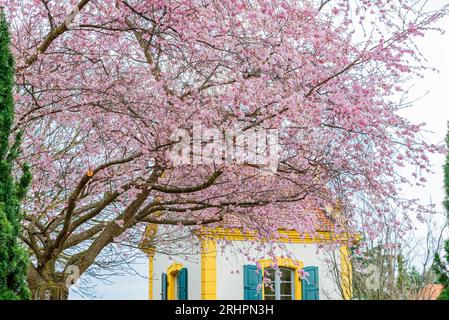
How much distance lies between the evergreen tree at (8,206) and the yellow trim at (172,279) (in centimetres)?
1022

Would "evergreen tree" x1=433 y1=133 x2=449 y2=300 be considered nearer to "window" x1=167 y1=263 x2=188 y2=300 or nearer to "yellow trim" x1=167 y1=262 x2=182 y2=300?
"window" x1=167 y1=263 x2=188 y2=300

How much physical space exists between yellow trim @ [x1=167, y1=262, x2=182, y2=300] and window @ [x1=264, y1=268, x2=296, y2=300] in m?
2.40

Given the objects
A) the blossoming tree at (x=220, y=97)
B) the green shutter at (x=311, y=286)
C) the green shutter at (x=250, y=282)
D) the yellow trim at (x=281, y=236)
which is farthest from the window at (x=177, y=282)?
the blossoming tree at (x=220, y=97)

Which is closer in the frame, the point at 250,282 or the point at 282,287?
the point at 250,282

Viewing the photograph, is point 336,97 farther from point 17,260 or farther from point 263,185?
point 17,260

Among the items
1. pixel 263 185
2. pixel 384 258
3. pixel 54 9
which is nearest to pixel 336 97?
pixel 263 185

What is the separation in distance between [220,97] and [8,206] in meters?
2.83

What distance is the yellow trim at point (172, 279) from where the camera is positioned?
15579 millimetres

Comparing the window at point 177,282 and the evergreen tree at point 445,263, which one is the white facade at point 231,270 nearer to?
the window at point 177,282

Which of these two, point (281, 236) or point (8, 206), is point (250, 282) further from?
point (8, 206)

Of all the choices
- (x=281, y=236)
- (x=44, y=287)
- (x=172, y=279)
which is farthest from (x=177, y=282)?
(x=44, y=287)

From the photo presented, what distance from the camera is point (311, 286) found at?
14.4m
